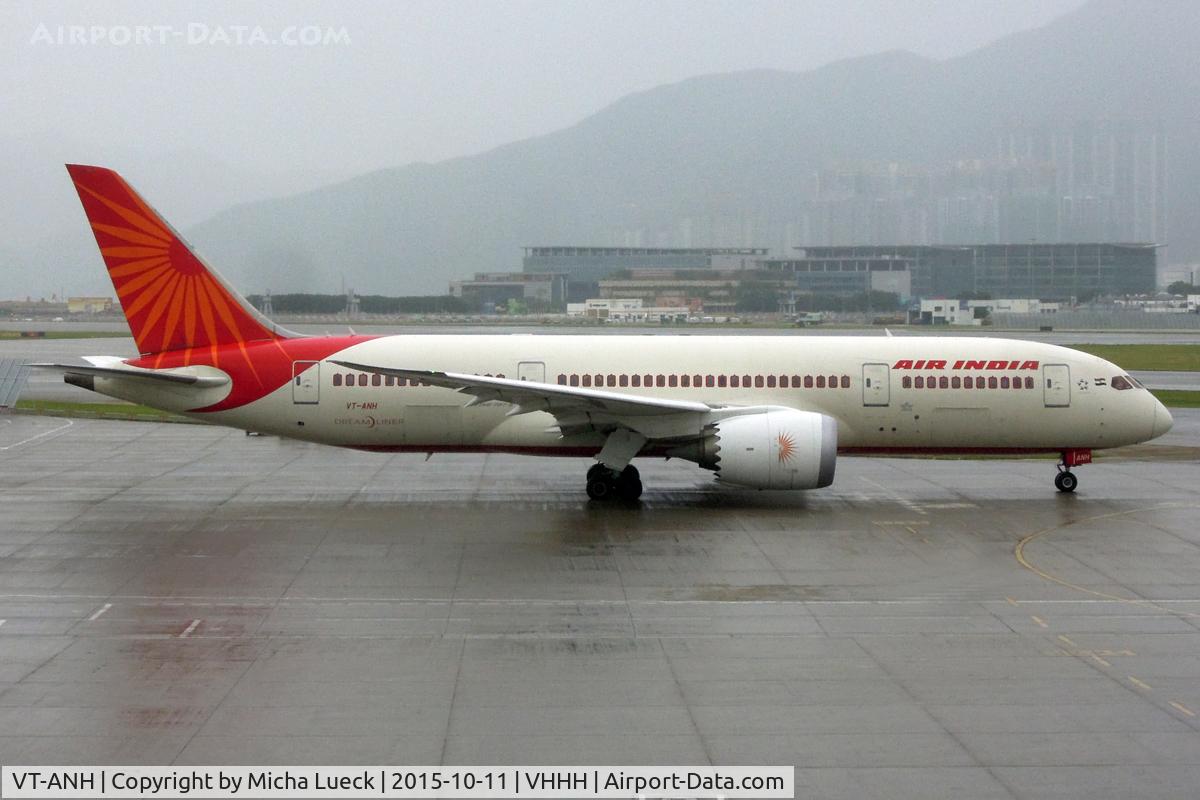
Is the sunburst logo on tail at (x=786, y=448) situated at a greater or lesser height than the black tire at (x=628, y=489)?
greater

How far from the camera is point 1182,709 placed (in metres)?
13.2

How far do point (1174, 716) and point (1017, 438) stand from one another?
15216 mm

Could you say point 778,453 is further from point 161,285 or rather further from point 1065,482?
point 161,285

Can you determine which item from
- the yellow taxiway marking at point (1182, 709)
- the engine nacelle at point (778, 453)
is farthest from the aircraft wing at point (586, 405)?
the yellow taxiway marking at point (1182, 709)

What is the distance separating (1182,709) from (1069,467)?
52.6 ft

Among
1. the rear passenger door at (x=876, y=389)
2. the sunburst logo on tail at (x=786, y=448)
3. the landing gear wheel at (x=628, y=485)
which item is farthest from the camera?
the rear passenger door at (x=876, y=389)

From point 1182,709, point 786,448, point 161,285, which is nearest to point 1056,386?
point 786,448

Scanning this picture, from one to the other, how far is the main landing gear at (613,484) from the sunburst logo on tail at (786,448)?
11.5 feet

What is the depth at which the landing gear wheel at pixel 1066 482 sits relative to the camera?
1103 inches

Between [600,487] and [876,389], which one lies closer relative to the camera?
[600,487]

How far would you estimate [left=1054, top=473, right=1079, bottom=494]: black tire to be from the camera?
91.9ft

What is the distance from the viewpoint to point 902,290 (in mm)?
189750

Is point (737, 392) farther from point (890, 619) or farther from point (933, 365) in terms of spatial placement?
point (890, 619)

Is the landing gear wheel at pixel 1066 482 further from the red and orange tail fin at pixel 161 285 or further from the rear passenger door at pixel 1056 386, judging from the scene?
the red and orange tail fin at pixel 161 285
